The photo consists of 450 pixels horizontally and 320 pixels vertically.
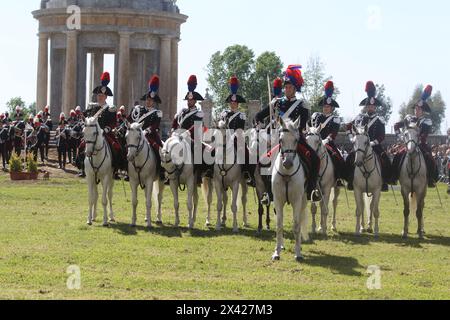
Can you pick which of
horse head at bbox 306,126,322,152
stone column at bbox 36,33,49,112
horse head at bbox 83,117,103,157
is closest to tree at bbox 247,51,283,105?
stone column at bbox 36,33,49,112

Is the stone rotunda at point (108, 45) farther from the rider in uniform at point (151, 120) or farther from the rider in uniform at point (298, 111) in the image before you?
the rider in uniform at point (298, 111)

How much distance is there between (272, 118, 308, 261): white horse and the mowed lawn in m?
0.72

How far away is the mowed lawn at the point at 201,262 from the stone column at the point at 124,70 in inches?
1559

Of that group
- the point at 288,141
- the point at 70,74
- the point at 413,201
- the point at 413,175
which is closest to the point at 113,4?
the point at 70,74

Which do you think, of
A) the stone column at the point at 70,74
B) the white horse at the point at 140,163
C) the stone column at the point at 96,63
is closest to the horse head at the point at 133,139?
the white horse at the point at 140,163

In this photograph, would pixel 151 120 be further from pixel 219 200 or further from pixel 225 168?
pixel 219 200

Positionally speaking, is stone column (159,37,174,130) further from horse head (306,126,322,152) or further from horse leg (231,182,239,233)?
horse head (306,126,322,152)

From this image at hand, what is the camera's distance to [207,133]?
26453 millimetres

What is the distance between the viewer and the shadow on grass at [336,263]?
19250mm

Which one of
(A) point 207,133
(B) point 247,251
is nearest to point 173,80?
(A) point 207,133

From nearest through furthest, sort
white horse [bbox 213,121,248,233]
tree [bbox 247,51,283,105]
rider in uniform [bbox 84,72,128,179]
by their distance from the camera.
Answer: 1. white horse [bbox 213,121,248,233]
2. rider in uniform [bbox 84,72,128,179]
3. tree [bbox 247,51,283,105]

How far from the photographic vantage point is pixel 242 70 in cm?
12031

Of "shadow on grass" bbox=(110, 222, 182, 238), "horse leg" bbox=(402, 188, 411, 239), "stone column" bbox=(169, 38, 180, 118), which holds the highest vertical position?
"stone column" bbox=(169, 38, 180, 118)

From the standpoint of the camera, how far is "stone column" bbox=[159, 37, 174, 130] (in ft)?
232
